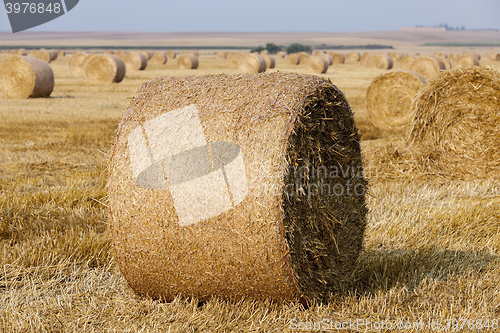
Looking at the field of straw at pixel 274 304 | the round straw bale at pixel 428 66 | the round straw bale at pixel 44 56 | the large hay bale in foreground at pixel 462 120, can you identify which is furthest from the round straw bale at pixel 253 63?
the field of straw at pixel 274 304

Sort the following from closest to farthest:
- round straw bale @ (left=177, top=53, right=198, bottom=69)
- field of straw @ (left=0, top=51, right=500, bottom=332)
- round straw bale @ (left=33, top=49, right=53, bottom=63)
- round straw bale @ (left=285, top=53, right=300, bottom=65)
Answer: field of straw @ (left=0, top=51, right=500, bottom=332) < round straw bale @ (left=177, top=53, right=198, bottom=69) < round straw bale @ (left=285, top=53, right=300, bottom=65) < round straw bale @ (left=33, top=49, right=53, bottom=63)

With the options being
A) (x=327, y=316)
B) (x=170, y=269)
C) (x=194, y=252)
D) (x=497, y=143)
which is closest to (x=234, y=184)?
(x=194, y=252)

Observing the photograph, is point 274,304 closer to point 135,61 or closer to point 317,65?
point 317,65

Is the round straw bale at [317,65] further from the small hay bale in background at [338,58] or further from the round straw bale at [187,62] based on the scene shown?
the small hay bale in background at [338,58]

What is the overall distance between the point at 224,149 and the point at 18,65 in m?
16.4

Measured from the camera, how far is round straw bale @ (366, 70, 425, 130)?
13039 mm

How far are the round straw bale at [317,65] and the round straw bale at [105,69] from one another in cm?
1384

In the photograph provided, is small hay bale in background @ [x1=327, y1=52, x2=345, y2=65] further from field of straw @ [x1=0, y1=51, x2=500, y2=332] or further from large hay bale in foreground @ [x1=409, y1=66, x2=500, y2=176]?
field of straw @ [x1=0, y1=51, x2=500, y2=332]

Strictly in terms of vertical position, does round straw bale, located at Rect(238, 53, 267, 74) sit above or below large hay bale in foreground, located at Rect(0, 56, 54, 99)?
below

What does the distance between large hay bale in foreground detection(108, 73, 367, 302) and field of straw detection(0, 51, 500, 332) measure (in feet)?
0.70

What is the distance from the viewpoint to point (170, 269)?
386 centimetres

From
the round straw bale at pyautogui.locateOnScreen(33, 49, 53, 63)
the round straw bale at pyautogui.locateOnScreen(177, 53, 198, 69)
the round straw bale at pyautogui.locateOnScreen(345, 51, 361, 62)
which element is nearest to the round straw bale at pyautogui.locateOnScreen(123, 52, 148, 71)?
the round straw bale at pyautogui.locateOnScreen(177, 53, 198, 69)

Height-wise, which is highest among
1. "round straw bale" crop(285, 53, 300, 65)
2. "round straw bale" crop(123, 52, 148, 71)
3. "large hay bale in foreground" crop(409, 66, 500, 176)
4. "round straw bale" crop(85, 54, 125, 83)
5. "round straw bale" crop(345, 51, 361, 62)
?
"large hay bale in foreground" crop(409, 66, 500, 176)

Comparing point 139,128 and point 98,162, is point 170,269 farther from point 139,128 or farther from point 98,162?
point 98,162
